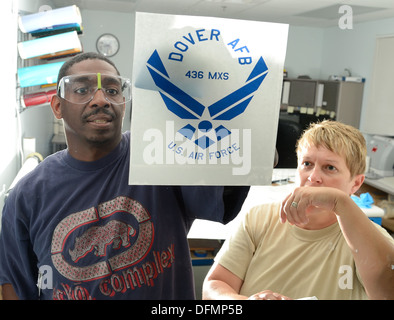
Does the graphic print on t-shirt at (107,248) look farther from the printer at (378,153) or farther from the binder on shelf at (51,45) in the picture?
the printer at (378,153)

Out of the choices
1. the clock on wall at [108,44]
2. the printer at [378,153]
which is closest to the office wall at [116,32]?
the clock on wall at [108,44]

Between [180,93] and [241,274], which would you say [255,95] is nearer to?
[180,93]

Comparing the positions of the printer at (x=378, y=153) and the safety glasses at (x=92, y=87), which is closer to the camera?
the safety glasses at (x=92, y=87)

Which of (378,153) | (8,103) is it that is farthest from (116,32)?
(378,153)

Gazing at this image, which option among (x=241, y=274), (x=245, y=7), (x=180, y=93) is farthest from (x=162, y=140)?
(x=241, y=274)

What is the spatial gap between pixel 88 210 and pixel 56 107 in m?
0.10

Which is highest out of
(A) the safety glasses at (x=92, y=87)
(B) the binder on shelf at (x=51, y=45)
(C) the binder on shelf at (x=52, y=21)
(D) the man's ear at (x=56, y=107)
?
(C) the binder on shelf at (x=52, y=21)

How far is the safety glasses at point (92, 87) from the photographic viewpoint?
1.14 ft

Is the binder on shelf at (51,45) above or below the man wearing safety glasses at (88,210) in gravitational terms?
above

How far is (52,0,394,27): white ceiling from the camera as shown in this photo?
0.34 metres

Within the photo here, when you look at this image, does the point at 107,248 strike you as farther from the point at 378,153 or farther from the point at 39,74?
the point at 378,153

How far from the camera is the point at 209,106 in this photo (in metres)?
0.33

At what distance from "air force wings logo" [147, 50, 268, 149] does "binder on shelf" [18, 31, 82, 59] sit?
0.41 ft

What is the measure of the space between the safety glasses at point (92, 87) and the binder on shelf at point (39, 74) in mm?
25
